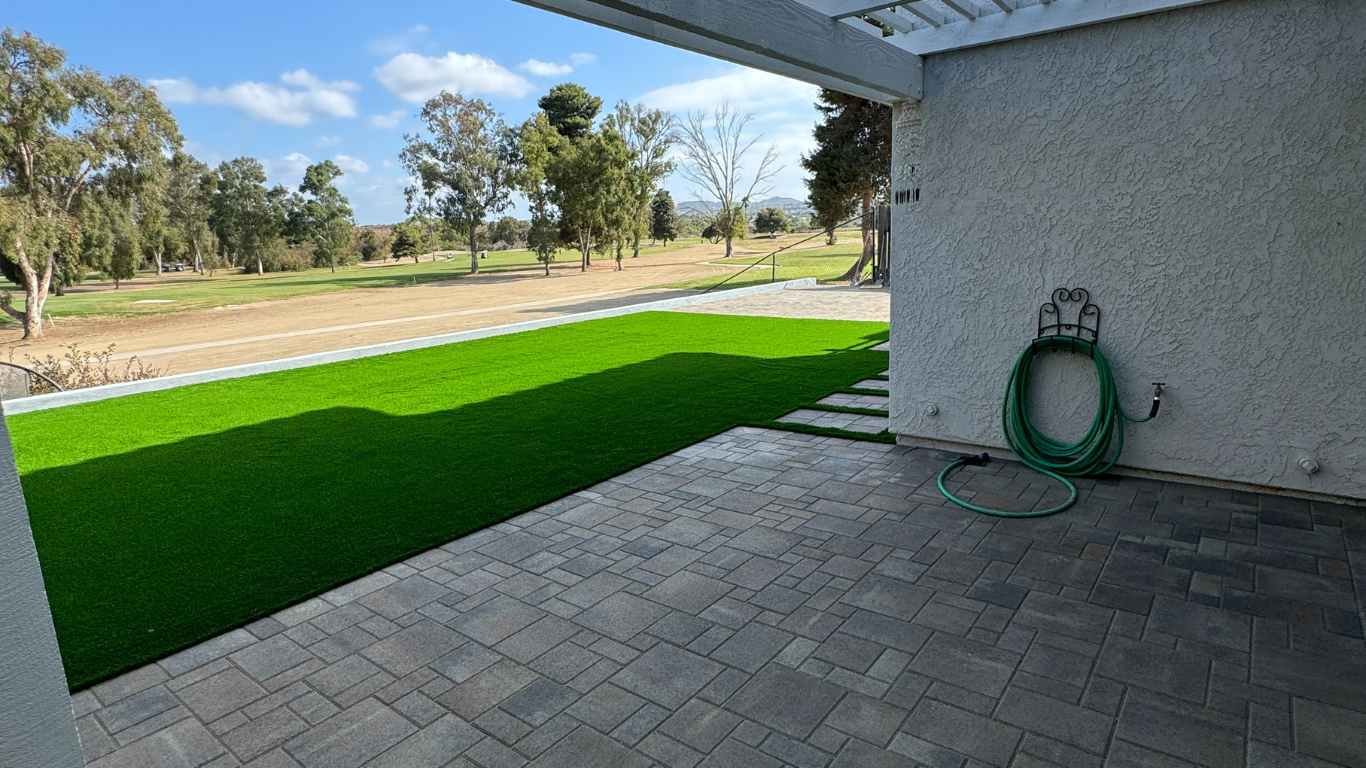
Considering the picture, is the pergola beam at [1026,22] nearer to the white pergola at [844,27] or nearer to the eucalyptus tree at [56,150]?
the white pergola at [844,27]

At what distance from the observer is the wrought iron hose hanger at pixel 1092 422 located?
421 cm

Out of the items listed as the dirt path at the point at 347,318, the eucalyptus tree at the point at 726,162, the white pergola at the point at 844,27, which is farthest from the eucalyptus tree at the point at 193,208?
the white pergola at the point at 844,27

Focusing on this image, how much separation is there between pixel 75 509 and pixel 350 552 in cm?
207

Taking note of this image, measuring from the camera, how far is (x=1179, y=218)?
3.94 meters

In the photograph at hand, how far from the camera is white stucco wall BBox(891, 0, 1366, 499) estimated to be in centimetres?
360

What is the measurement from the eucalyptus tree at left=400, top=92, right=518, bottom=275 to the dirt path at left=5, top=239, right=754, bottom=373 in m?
3.76

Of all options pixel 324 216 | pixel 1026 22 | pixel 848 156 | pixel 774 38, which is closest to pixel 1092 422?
pixel 1026 22

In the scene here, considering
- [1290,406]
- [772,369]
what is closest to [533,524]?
[1290,406]

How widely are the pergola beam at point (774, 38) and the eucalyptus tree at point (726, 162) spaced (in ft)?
96.8

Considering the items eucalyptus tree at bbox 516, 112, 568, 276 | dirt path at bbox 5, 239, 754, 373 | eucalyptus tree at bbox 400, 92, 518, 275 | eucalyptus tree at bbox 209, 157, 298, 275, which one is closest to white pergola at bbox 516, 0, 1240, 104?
dirt path at bbox 5, 239, 754, 373

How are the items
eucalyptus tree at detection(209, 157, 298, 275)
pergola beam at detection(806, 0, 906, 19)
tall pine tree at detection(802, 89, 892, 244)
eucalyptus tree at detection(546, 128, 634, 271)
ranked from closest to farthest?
1. pergola beam at detection(806, 0, 906, 19)
2. tall pine tree at detection(802, 89, 892, 244)
3. eucalyptus tree at detection(546, 128, 634, 271)
4. eucalyptus tree at detection(209, 157, 298, 275)

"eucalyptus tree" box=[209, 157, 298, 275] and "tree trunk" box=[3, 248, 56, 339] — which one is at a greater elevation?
"eucalyptus tree" box=[209, 157, 298, 275]

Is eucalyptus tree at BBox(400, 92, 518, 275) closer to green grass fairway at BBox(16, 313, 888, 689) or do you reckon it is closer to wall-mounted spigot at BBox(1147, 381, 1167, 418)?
green grass fairway at BBox(16, 313, 888, 689)

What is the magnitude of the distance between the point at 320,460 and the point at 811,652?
155 inches
